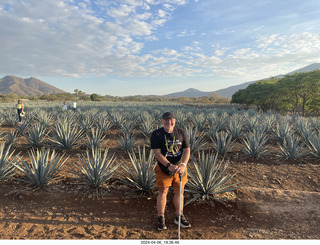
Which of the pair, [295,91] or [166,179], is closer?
[166,179]

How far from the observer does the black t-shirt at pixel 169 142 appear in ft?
8.37

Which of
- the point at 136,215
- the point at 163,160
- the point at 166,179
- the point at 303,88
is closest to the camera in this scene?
the point at 163,160

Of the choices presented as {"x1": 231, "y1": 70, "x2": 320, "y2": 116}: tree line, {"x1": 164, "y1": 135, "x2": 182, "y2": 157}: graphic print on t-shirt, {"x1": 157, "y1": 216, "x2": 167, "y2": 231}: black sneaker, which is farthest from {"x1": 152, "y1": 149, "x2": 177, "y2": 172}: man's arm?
{"x1": 231, "y1": 70, "x2": 320, "y2": 116}: tree line

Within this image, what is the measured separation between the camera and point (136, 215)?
115 inches

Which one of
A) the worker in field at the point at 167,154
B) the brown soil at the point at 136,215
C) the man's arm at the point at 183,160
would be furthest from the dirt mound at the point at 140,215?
the man's arm at the point at 183,160

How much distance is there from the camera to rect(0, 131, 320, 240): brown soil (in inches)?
99.2

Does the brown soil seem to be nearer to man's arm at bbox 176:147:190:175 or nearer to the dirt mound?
the dirt mound

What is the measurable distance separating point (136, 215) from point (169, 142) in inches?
52.4

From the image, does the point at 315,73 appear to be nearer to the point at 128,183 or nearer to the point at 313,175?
the point at 313,175

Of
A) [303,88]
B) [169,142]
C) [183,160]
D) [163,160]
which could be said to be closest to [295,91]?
[303,88]

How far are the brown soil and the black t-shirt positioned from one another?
985 millimetres

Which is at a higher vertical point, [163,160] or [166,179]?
[163,160]

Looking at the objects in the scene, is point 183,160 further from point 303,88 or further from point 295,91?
point 295,91
